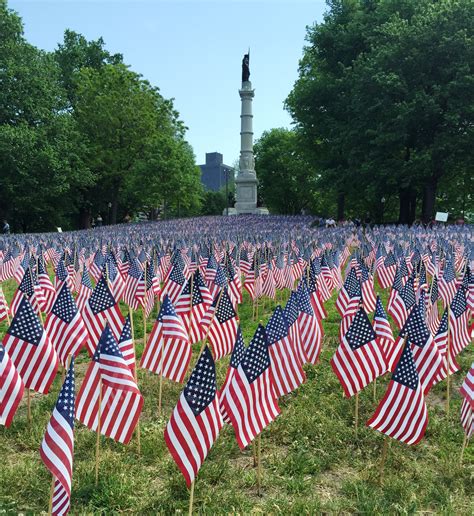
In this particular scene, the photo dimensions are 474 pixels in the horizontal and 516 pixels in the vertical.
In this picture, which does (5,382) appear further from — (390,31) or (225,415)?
(390,31)

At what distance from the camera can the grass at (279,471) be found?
184 inches

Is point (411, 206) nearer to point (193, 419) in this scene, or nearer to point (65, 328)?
point (65, 328)

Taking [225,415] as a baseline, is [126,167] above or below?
above

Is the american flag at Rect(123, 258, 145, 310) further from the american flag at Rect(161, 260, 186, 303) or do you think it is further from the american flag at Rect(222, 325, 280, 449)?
the american flag at Rect(222, 325, 280, 449)

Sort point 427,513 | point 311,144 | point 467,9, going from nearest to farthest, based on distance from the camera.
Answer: point 427,513 → point 467,9 → point 311,144

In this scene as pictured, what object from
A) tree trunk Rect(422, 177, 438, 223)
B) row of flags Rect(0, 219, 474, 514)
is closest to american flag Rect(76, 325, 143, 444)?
row of flags Rect(0, 219, 474, 514)

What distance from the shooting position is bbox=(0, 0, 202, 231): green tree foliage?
37719mm

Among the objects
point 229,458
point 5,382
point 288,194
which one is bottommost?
point 229,458

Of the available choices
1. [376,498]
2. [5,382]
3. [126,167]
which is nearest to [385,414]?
[376,498]

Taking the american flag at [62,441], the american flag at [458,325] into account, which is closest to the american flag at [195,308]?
the american flag at [458,325]

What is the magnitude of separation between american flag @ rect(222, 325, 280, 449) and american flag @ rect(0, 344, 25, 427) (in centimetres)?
219

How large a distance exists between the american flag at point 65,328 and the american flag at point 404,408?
4.12m

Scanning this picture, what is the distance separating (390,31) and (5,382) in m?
32.9

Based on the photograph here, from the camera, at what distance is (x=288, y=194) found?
77.8 metres
